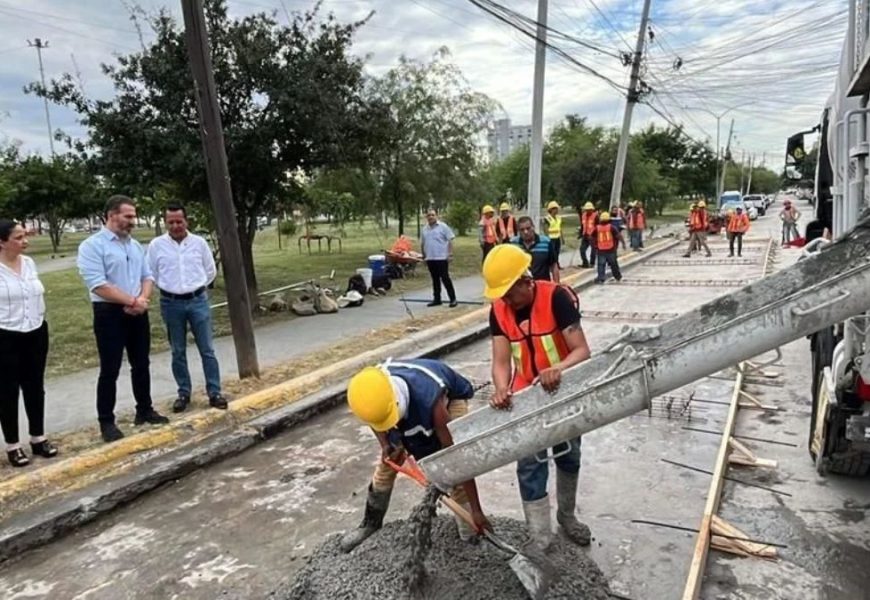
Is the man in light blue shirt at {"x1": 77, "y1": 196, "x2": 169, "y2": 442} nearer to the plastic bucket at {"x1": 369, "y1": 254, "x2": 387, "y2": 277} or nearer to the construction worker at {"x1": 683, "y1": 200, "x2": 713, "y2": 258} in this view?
the plastic bucket at {"x1": 369, "y1": 254, "x2": 387, "y2": 277}

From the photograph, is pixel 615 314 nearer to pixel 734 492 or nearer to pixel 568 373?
pixel 734 492

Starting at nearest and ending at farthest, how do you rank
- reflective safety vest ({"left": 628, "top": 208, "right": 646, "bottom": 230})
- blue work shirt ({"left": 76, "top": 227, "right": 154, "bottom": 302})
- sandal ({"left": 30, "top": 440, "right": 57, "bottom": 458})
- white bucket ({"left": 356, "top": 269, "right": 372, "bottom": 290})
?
sandal ({"left": 30, "top": 440, "right": 57, "bottom": 458}) → blue work shirt ({"left": 76, "top": 227, "right": 154, "bottom": 302}) → white bucket ({"left": 356, "top": 269, "right": 372, "bottom": 290}) → reflective safety vest ({"left": 628, "top": 208, "right": 646, "bottom": 230})

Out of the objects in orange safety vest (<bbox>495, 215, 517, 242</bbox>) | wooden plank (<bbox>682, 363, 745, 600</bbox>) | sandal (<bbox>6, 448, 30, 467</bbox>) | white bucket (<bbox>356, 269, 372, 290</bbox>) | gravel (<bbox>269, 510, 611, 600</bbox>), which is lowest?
wooden plank (<bbox>682, 363, 745, 600</bbox>)

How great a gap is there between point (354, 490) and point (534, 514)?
1.59 metres

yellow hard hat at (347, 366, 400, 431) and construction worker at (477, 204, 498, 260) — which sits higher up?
construction worker at (477, 204, 498, 260)

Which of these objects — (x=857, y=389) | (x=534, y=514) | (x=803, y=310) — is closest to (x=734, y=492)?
(x=857, y=389)

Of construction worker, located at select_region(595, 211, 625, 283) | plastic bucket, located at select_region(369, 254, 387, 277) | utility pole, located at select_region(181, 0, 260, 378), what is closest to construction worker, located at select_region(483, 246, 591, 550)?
utility pole, located at select_region(181, 0, 260, 378)

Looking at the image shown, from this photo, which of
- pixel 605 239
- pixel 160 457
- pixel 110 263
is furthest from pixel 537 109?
pixel 160 457

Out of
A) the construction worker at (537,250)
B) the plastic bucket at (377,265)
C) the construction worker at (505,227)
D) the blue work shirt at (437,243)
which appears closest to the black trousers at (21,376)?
the construction worker at (537,250)

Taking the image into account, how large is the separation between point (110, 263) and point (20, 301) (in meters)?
0.69

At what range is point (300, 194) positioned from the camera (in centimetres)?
1223

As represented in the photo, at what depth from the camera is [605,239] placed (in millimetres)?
13516

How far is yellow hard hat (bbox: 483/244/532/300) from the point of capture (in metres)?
2.88

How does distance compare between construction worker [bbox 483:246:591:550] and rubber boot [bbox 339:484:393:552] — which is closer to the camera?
construction worker [bbox 483:246:591:550]
